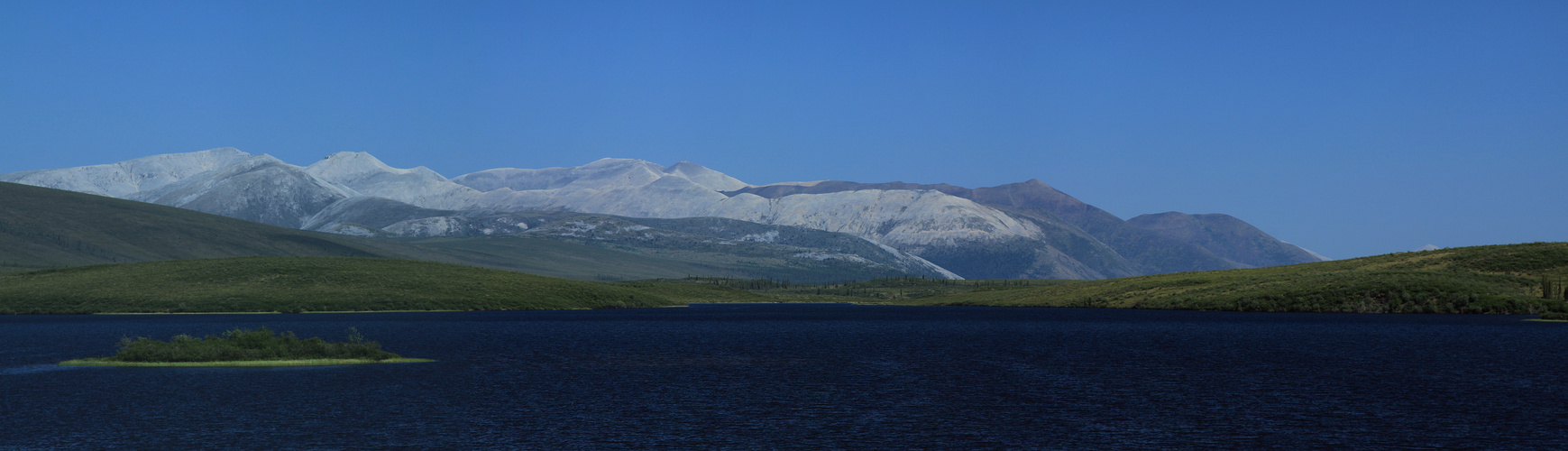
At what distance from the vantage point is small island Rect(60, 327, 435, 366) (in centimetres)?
7937

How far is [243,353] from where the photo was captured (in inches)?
3214

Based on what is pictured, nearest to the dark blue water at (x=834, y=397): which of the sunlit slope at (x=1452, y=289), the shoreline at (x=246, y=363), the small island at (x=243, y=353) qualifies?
the shoreline at (x=246, y=363)

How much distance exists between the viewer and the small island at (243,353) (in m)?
79.4

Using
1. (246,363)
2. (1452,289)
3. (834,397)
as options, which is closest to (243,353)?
(246,363)

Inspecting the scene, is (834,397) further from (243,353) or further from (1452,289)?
(1452,289)

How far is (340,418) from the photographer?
49906mm

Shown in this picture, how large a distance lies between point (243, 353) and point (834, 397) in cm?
4701

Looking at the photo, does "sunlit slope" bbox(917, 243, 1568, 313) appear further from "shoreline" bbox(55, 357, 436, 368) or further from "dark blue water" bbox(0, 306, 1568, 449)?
"shoreline" bbox(55, 357, 436, 368)

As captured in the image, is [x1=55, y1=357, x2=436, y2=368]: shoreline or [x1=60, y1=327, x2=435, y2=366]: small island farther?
[x1=60, y1=327, x2=435, y2=366]: small island

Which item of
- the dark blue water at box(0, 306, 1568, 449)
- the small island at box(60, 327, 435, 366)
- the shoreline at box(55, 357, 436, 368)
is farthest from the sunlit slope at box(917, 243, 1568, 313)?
the shoreline at box(55, 357, 436, 368)

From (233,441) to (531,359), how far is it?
144 ft

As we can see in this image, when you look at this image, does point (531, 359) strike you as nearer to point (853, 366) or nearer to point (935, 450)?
point (853, 366)

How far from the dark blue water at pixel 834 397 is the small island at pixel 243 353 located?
4076 millimetres

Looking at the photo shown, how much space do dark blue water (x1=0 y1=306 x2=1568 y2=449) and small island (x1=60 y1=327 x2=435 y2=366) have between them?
13.4 feet
